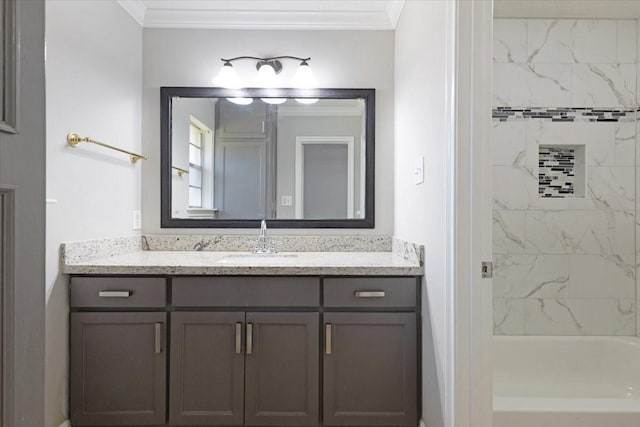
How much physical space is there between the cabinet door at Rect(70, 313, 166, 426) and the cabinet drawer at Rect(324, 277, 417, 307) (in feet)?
2.49

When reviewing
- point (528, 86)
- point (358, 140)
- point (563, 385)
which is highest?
point (528, 86)

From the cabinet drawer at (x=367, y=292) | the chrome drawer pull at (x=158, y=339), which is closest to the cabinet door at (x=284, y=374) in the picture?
the cabinet drawer at (x=367, y=292)

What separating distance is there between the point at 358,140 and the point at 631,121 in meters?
1.56

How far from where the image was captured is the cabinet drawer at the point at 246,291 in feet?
6.14

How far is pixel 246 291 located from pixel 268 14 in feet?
5.28

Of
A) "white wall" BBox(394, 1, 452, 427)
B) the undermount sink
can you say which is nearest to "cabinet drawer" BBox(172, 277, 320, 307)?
the undermount sink

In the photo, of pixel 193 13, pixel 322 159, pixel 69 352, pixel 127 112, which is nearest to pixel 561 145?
pixel 322 159

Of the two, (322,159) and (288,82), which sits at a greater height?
(288,82)

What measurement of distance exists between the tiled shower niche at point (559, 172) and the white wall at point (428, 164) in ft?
2.93

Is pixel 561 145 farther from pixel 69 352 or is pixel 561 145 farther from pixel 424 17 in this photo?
→ pixel 69 352

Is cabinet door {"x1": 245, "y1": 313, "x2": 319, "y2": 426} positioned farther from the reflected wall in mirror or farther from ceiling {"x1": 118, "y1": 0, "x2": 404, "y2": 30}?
ceiling {"x1": 118, "y1": 0, "x2": 404, "y2": 30}

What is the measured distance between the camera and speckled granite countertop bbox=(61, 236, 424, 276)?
1853 mm

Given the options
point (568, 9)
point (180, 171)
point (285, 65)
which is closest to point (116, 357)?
point (180, 171)

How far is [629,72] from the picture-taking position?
7.95 ft
